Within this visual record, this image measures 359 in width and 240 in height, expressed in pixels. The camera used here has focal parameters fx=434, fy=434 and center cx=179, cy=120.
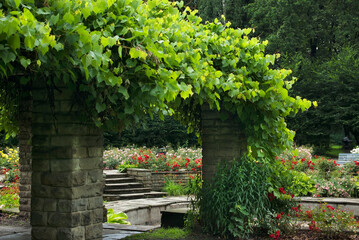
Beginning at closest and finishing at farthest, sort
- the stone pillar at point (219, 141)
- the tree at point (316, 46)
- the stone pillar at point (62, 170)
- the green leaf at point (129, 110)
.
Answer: the green leaf at point (129, 110) → the stone pillar at point (62, 170) → the stone pillar at point (219, 141) → the tree at point (316, 46)

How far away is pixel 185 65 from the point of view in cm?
527

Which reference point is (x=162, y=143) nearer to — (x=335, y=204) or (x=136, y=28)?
(x=335, y=204)

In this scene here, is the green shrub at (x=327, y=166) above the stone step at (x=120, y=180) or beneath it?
above

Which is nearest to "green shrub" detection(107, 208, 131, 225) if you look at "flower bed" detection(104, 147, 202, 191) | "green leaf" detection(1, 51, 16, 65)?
"flower bed" detection(104, 147, 202, 191)

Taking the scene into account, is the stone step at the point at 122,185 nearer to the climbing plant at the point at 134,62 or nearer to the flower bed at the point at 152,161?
the flower bed at the point at 152,161

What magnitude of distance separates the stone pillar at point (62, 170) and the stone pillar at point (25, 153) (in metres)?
2.40

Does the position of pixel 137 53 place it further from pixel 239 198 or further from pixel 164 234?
pixel 164 234

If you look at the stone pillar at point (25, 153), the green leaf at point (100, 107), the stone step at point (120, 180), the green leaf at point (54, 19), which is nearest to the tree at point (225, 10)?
the stone step at point (120, 180)

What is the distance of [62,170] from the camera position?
15.8 feet

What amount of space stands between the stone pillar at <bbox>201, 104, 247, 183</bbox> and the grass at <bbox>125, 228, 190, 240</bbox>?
91cm

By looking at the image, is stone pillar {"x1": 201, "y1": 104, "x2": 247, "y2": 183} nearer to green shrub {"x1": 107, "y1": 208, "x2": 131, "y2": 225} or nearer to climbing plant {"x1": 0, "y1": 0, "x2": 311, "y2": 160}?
climbing plant {"x1": 0, "y1": 0, "x2": 311, "y2": 160}

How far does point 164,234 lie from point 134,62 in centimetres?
335

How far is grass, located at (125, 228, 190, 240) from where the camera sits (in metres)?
6.59

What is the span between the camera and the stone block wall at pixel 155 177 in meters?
13.5
